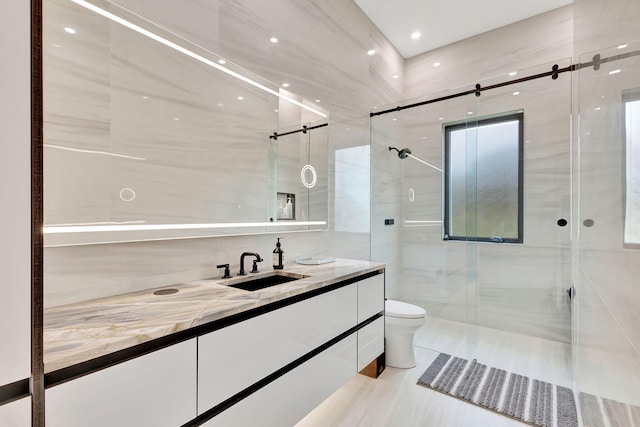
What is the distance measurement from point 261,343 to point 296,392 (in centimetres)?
41

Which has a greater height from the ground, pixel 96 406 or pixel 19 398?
pixel 19 398

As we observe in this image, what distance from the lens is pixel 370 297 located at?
6.98 feet

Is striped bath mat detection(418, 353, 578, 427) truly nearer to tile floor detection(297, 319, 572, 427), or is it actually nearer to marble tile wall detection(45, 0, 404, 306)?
tile floor detection(297, 319, 572, 427)

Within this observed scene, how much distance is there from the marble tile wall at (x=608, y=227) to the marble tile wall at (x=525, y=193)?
4.37ft

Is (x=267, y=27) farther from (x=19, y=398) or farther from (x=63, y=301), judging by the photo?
(x=19, y=398)

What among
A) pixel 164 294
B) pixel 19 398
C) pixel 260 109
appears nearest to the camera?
pixel 19 398

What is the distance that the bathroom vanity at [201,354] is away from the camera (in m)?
0.82

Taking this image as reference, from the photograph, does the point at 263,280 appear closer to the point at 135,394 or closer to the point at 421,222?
the point at 135,394

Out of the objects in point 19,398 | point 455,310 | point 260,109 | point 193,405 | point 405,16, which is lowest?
point 455,310

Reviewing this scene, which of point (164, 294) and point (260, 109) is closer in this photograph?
point (164, 294)

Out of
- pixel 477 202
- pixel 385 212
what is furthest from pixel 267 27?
pixel 477 202

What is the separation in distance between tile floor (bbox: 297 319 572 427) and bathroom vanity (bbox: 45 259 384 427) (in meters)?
0.28

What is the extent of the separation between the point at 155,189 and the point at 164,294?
20.0 inches

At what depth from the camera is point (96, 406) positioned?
2.68 feet
